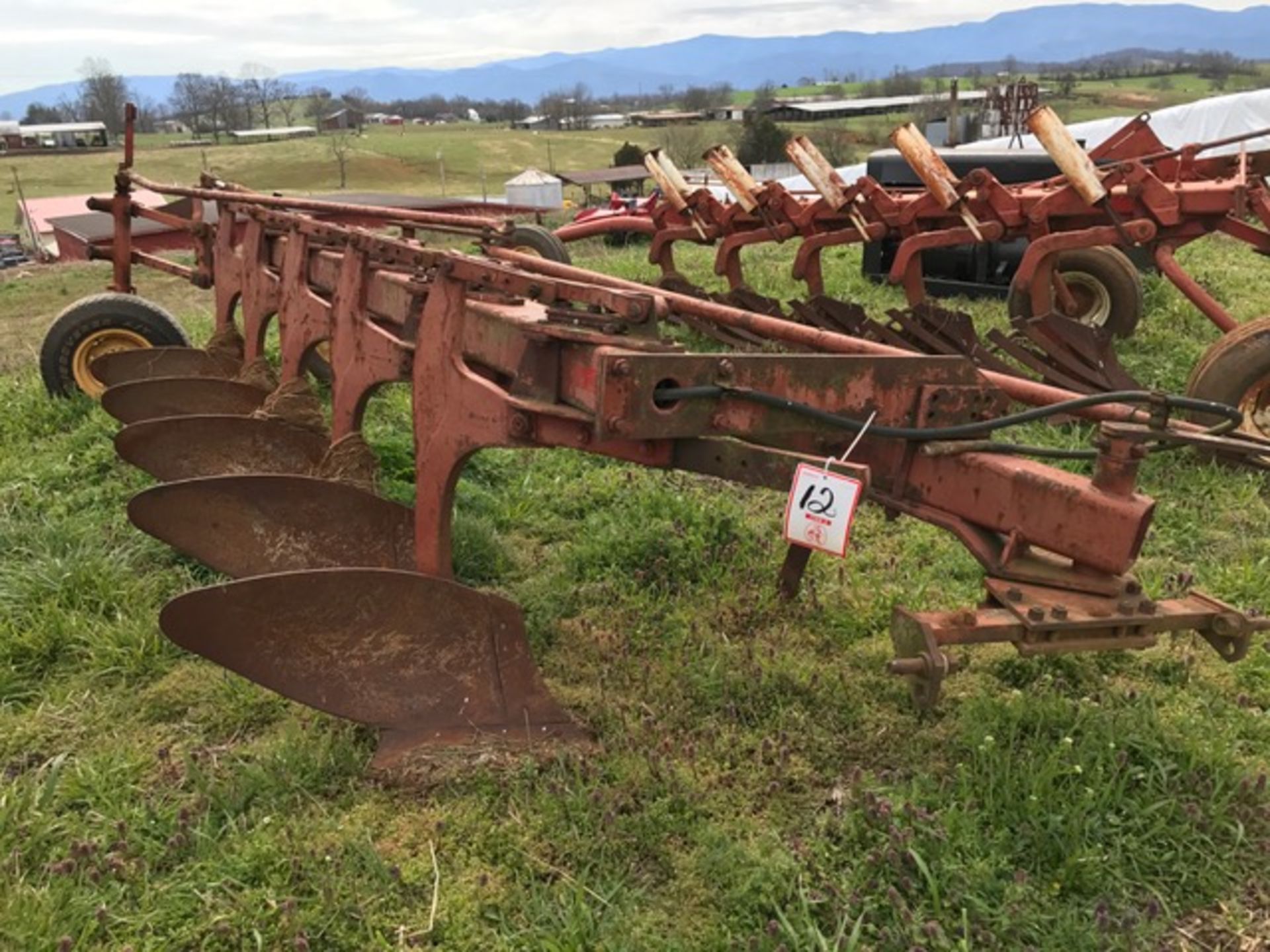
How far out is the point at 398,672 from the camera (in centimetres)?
280

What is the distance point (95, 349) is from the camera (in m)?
5.94

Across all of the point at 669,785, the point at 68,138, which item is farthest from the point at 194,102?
the point at 669,785

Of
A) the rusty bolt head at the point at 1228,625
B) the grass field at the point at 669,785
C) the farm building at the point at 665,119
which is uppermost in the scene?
the farm building at the point at 665,119

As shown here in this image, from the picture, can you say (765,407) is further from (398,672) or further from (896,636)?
(398,672)

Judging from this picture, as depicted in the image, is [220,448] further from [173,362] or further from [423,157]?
[423,157]

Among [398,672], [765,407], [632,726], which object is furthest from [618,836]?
[765,407]

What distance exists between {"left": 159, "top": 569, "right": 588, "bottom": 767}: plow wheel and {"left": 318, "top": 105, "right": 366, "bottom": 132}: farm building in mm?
84637

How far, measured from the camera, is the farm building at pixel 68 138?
6856cm

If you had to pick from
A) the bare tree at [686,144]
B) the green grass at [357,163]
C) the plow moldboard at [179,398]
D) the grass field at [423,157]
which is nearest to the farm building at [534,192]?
the grass field at [423,157]

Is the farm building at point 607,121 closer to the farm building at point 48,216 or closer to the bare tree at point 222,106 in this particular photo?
the bare tree at point 222,106

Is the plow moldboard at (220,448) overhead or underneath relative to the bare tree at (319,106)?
underneath

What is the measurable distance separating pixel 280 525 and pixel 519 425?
1354mm

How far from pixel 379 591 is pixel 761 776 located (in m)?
1.20

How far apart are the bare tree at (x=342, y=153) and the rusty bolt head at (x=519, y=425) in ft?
160
